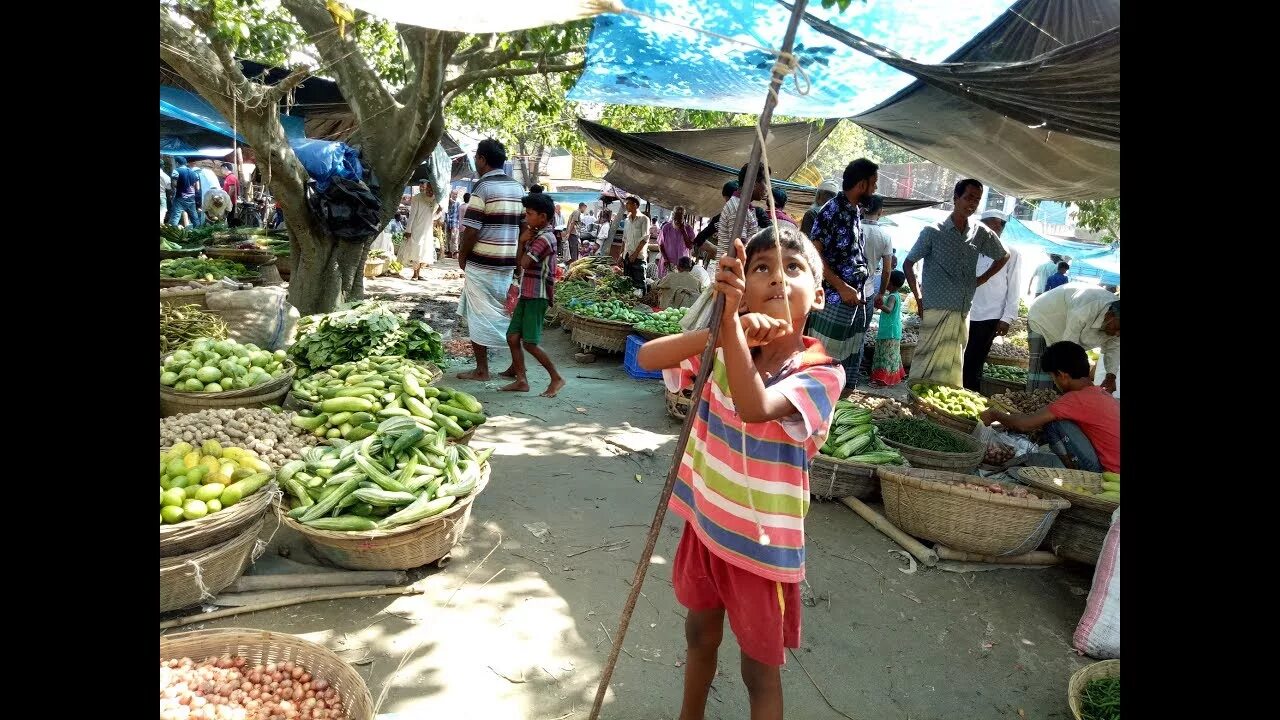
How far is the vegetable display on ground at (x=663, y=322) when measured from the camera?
7.99m

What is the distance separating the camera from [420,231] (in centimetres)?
1515

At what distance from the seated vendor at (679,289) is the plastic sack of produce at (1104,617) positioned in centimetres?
614

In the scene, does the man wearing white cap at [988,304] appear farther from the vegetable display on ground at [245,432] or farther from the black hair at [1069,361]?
the vegetable display on ground at [245,432]

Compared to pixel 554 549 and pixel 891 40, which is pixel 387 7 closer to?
pixel 554 549

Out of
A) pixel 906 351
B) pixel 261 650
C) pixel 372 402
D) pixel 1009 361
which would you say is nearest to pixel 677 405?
pixel 372 402

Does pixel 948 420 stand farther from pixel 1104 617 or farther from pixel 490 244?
pixel 490 244

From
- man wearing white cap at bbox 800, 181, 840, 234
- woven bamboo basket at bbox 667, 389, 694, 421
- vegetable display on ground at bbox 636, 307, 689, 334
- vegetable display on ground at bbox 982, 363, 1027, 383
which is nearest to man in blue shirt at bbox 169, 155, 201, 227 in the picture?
vegetable display on ground at bbox 636, 307, 689, 334

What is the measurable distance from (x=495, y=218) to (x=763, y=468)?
17.3 ft

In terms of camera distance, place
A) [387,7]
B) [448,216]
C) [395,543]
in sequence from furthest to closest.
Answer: [448,216], [395,543], [387,7]

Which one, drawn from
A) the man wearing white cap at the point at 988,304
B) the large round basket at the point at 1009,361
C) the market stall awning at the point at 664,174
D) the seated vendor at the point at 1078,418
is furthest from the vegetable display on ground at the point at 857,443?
the market stall awning at the point at 664,174

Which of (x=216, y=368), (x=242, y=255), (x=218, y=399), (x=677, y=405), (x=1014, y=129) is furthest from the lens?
(x=242, y=255)

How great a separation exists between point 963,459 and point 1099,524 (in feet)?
3.59
